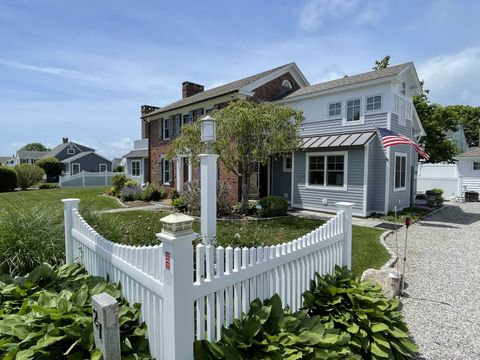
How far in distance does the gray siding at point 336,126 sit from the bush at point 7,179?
79.5 feet

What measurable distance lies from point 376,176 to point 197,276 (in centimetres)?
1164

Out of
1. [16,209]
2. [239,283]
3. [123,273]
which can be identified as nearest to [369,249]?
[239,283]

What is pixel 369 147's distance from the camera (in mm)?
11695

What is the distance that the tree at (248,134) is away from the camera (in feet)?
32.7

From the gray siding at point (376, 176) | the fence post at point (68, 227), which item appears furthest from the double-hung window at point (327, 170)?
the fence post at point (68, 227)

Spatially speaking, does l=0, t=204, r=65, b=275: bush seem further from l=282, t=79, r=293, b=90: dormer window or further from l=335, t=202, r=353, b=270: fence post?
l=282, t=79, r=293, b=90: dormer window

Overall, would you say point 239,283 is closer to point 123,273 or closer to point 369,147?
point 123,273

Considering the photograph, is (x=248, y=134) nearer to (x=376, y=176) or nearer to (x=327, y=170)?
(x=327, y=170)

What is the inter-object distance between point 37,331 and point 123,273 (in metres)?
0.81

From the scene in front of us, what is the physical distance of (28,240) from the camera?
4355 millimetres

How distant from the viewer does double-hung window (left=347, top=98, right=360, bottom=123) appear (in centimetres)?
1238

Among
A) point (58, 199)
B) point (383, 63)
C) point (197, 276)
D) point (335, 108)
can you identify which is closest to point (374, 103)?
point (335, 108)

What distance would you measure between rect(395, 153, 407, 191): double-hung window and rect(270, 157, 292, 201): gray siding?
475 centimetres

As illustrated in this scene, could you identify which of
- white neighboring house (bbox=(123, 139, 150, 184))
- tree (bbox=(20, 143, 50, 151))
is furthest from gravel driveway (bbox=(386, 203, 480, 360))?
tree (bbox=(20, 143, 50, 151))
